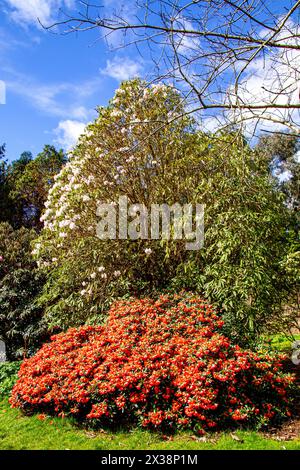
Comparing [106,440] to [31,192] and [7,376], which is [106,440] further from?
[31,192]

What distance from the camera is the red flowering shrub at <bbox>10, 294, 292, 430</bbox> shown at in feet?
12.0

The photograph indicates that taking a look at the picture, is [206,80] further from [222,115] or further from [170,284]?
[170,284]

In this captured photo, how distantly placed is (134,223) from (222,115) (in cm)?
318

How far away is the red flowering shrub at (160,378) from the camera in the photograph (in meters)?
3.64

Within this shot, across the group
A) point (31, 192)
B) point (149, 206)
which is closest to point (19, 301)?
point (149, 206)

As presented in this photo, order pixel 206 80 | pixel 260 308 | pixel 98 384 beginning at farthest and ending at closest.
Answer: pixel 260 308 < pixel 98 384 < pixel 206 80

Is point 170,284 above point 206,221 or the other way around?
the other way around

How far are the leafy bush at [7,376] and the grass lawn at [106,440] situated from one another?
3.65 ft

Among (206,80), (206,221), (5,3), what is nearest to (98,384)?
(206,221)

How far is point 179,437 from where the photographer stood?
342cm
